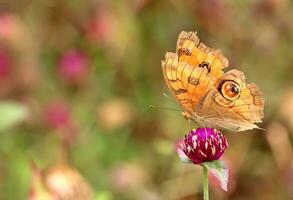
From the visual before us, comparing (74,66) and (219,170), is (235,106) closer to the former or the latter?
(219,170)

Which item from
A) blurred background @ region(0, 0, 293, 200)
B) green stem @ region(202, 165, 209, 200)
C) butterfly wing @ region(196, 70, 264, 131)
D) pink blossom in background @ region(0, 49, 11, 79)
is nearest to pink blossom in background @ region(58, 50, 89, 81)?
blurred background @ region(0, 0, 293, 200)

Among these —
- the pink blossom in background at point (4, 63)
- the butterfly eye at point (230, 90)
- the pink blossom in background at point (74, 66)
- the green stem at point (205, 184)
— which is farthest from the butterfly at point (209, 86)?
the pink blossom in background at point (4, 63)

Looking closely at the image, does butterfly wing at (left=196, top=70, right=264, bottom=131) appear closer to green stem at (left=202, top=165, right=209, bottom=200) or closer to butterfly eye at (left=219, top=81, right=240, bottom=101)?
butterfly eye at (left=219, top=81, right=240, bottom=101)

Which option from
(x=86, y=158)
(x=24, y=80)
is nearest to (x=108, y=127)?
(x=86, y=158)

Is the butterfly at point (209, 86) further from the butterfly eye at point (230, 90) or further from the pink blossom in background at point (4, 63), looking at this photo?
the pink blossom in background at point (4, 63)

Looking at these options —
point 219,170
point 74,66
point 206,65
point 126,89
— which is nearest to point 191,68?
point 206,65
